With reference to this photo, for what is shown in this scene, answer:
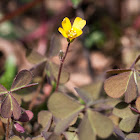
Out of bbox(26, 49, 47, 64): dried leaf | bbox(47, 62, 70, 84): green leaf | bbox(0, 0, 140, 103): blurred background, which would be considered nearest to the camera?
bbox(47, 62, 70, 84): green leaf

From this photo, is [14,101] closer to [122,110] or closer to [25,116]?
[25,116]

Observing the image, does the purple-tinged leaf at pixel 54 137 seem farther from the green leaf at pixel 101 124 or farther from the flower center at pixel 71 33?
the flower center at pixel 71 33

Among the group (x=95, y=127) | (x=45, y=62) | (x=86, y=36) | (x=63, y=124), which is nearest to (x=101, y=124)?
(x=95, y=127)

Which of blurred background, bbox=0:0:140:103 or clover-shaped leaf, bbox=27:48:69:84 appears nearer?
clover-shaped leaf, bbox=27:48:69:84

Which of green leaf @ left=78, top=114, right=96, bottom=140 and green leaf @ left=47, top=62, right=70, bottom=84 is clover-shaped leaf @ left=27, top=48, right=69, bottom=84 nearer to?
green leaf @ left=47, top=62, right=70, bottom=84

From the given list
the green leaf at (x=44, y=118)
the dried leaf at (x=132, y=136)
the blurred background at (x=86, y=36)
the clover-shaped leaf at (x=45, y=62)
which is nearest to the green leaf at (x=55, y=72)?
the clover-shaped leaf at (x=45, y=62)

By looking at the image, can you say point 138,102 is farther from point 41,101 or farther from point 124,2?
point 124,2

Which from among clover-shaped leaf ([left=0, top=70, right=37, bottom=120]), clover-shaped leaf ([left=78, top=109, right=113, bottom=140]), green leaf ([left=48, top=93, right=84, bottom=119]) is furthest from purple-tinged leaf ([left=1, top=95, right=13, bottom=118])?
clover-shaped leaf ([left=78, top=109, right=113, bottom=140])
